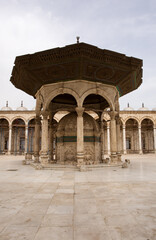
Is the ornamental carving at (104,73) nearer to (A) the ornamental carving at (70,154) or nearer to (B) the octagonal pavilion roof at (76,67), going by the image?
(B) the octagonal pavilion roof at (76,67)

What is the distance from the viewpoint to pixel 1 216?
281 centimetres

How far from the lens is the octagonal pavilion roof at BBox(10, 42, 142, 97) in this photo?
27.3 ft

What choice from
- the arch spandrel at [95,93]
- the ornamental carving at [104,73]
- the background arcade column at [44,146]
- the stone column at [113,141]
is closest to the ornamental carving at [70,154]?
the background arcade column at [44,146]

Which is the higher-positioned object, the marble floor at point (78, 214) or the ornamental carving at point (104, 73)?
the ornamental carving at point (104, 73)

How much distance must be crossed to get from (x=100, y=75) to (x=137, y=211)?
813 cm

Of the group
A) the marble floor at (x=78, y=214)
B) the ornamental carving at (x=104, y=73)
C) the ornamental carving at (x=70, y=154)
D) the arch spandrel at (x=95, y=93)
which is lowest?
the marble floor at (x=78, y=214)

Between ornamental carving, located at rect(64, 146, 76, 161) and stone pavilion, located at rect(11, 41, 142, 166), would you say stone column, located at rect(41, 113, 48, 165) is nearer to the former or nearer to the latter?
stone pavilion, located at rect(11, 41, 142, 166)

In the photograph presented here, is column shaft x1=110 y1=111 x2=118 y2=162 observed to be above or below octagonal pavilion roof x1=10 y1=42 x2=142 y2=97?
below

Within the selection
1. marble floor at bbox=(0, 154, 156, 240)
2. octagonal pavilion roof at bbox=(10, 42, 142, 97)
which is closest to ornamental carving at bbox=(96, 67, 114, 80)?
octagonal pavilion roof at bbox=(10, 42, 142, 97)

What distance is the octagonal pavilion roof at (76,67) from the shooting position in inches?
328

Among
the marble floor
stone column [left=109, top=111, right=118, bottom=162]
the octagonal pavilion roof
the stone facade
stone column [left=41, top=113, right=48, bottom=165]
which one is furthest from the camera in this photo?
the stone facade

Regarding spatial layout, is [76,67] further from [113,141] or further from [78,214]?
[78,214]

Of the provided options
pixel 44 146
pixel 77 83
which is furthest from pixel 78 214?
pixel 77 83

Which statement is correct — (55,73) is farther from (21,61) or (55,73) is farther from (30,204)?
(30,204)
